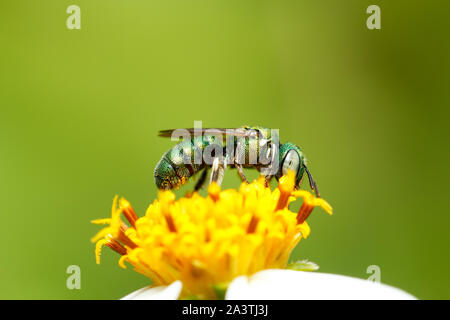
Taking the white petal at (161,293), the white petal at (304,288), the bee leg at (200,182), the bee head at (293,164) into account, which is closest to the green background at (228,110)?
the bee leg at (200,182)

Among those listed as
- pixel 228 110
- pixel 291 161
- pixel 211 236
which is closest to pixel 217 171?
pixel 291 161

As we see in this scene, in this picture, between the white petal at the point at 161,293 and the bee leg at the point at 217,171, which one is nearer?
the white petal at the point at 161,293

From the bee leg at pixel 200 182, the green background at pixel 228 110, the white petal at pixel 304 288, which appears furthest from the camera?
the green background at pixel 228 110

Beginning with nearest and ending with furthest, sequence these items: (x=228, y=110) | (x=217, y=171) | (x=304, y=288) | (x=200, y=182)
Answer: (x=304, y=288) → (x=217, y=171) → (x=200, y=182) → (x=228, y=110)

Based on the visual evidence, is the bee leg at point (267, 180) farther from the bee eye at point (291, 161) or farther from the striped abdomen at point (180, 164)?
the striped abdomen at point (180, 164)

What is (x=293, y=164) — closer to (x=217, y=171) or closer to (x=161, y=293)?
(x=217, y=171)

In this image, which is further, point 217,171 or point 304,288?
point 217,171
